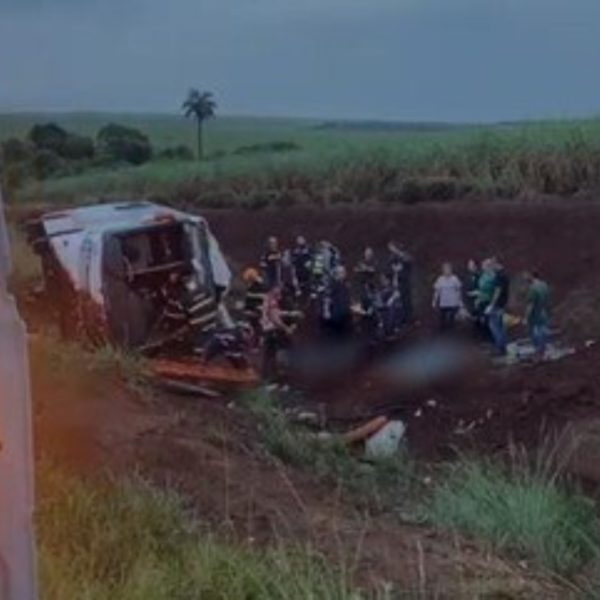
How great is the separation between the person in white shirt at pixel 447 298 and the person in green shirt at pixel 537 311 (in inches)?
16.2

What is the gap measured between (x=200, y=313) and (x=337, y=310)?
71 centimetres

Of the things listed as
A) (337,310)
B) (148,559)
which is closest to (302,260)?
(337,310)

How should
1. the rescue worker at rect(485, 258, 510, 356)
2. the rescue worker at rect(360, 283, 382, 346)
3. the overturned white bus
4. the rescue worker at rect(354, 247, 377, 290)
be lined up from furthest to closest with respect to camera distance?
the rescue worker at rect(485, 258, 510, 356) < the rescue worker at rect(354, 247, 377, 290) < the rescue worker at rect(360, 283, 382, 346) < the overturned white bus

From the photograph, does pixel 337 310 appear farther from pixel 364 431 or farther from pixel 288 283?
pixel 364 431

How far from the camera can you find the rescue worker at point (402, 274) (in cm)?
1072

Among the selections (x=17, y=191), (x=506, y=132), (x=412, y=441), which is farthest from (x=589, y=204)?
(x=17, y=191)

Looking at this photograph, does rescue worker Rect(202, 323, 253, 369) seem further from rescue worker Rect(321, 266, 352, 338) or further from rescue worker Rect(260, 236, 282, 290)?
rescue worker Rect(321, 266, 352, 338)

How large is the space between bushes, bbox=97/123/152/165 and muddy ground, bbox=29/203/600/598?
3.22 feet

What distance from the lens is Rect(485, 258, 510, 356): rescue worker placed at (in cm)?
1075

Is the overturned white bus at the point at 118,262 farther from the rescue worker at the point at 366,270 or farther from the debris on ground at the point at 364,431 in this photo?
the debris on ground at the point at 364,431

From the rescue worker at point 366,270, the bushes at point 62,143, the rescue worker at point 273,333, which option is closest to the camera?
the bushes at point 62,143

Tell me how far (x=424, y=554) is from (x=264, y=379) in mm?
4521

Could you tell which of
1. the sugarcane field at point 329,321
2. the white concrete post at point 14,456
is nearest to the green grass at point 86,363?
the sugarcane field at point 329,321

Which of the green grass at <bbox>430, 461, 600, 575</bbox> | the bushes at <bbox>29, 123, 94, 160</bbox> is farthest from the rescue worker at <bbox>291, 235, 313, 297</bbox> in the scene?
the green grass at <bbox>430, 461, 600, 575</bbox>
